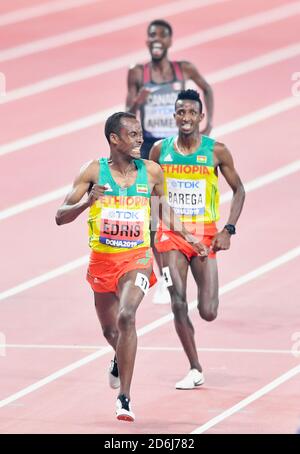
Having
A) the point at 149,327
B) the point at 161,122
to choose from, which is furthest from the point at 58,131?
A: the point at 149,327

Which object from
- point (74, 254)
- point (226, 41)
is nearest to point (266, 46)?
point (226, 41)

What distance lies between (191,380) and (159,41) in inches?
201

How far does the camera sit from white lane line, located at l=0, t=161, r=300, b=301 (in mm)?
15203

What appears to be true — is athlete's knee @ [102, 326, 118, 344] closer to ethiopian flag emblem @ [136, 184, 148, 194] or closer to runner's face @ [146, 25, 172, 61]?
ethiopian flag emblem @ [136, 184, 148, 194]

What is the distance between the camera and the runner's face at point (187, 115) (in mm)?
12047

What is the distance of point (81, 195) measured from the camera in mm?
10898

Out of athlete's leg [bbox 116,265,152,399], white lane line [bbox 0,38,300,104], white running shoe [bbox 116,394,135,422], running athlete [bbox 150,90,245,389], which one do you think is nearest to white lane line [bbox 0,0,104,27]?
white lane line [bbox 0,38,300,104]

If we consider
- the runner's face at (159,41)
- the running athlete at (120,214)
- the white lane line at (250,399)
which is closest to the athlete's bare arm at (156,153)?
the running athlete at (120,214)

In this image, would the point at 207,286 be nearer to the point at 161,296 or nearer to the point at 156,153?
the point at 156,153

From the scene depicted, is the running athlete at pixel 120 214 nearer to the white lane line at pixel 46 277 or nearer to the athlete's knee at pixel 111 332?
the athlete's knee at pixel 111 332

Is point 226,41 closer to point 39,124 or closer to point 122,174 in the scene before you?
point 39,124

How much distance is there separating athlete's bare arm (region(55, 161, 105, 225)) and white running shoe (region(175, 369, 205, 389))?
1.75 meters

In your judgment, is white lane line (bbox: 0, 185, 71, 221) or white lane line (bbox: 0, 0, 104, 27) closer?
white lane line (bbox: 0, 185, 71, 221)

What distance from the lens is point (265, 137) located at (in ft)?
70.4
